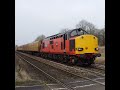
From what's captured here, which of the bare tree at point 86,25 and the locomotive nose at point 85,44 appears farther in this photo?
the bare tree at point 86,25

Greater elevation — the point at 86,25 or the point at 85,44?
the point at 86,25

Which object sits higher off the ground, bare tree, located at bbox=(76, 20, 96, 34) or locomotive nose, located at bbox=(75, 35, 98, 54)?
bare tree, located at bbox=(76, 20, 96, 34)

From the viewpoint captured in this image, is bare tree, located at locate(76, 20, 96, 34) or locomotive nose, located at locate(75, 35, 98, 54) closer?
locomotive nose, located at locate(75, 35, 98, 54)

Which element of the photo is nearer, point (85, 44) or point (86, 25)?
point (85, 44)

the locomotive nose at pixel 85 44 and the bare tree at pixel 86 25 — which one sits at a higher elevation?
the bare tree at pixel 86 25
